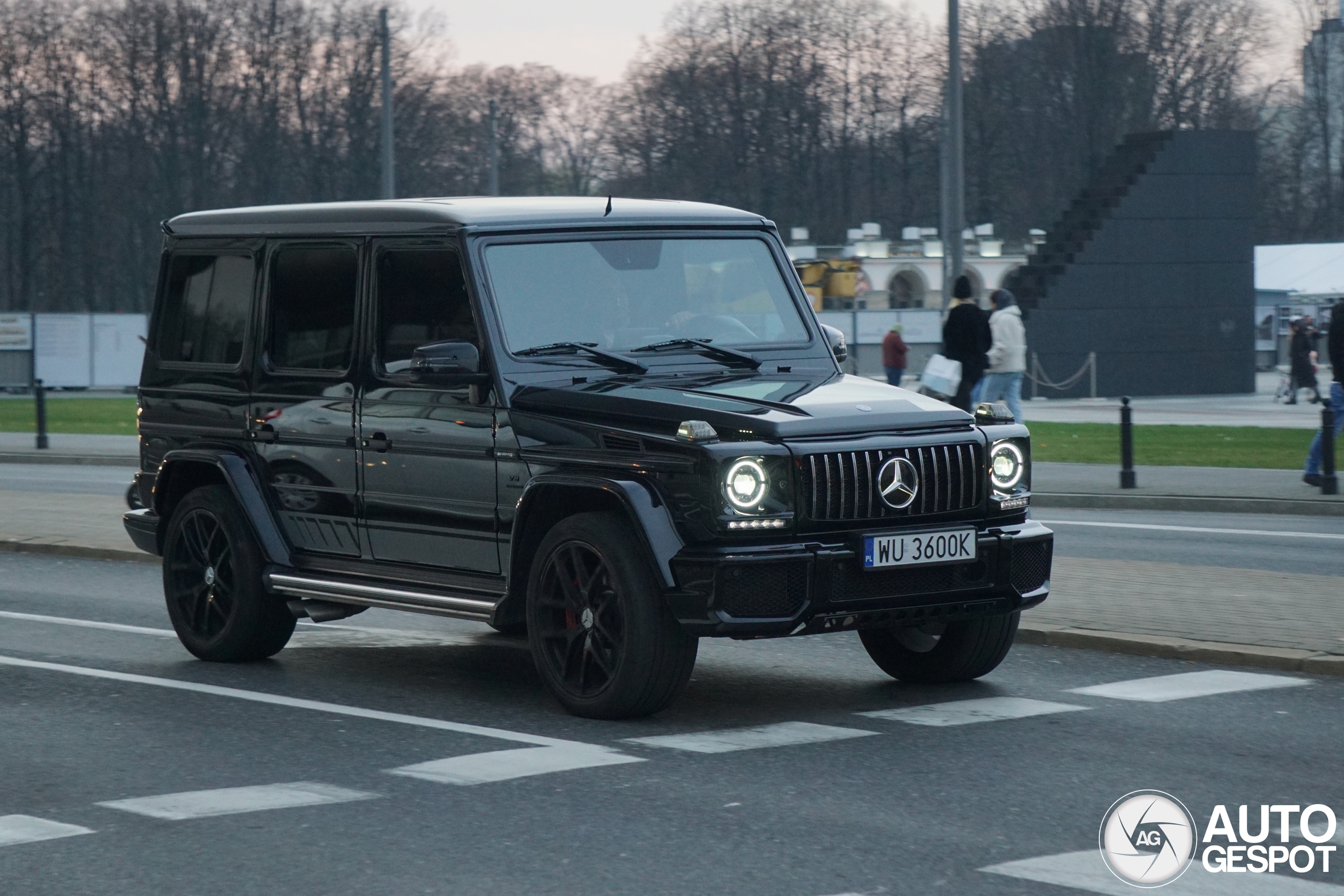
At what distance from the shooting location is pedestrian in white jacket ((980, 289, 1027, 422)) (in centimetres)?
2216

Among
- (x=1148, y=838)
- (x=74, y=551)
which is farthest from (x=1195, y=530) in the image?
(x=1148, y=838)

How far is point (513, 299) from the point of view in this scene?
8.44m

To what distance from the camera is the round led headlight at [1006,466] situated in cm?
797

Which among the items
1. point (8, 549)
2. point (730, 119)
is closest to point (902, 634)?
point (8, 549)

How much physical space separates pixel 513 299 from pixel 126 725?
2262 mm

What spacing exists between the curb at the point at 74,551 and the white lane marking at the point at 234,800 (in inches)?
308

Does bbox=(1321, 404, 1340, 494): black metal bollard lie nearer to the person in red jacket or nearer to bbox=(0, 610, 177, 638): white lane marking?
bbox=(0, 610, 177, 638): white lane marking

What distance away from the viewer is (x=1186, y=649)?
369 inches

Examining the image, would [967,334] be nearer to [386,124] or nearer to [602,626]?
[386,124]

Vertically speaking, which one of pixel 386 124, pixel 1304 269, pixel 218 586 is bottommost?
pixel 218 586

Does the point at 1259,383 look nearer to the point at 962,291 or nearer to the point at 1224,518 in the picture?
the point at 962,291

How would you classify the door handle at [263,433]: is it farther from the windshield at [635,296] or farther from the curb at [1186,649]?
the curb at [1186,649]

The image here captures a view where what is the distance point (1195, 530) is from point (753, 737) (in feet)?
31.4

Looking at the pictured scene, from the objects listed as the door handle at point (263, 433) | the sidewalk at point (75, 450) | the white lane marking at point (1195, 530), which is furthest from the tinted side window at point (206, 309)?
the sidewalk at point (75, 450)
